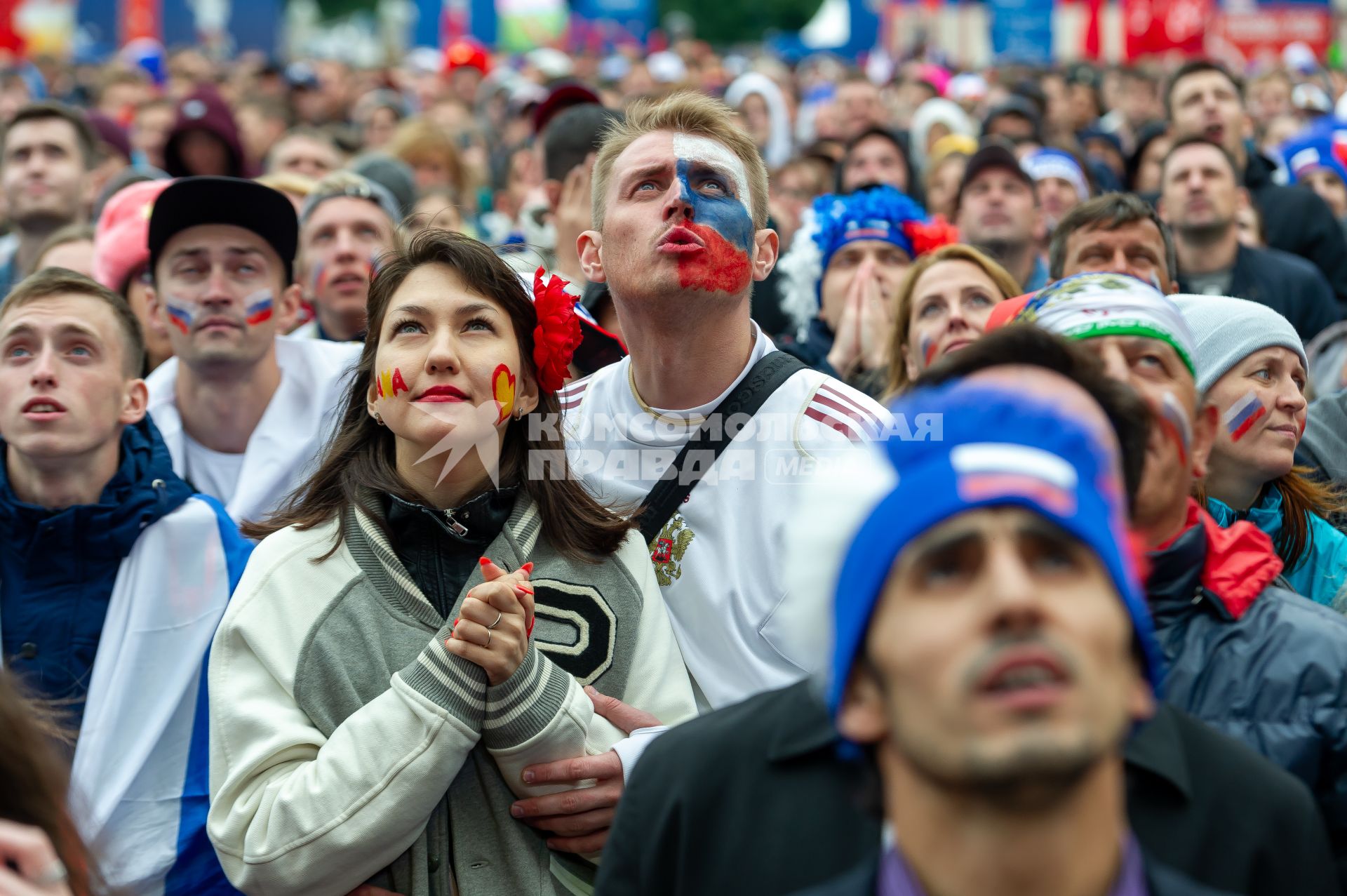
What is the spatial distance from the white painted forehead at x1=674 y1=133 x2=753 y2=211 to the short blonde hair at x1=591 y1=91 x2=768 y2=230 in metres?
0.02

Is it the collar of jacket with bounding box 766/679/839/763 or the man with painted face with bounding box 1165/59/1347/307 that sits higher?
the man with painted face with bounding box 1165/59/1347/307

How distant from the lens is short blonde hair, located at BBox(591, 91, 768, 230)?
Result: 379cm

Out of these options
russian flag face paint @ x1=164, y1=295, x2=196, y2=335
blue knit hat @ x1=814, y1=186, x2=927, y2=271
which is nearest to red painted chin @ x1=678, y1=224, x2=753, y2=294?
russian flag face paint @ x1=164, y1=295, x2=196, y2=335

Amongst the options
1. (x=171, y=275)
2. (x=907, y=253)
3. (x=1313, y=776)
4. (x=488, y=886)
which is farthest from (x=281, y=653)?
(x=907, y=253)

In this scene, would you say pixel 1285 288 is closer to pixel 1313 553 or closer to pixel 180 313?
pixel 1313 553

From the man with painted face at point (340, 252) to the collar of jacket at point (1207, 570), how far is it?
397 centimetres

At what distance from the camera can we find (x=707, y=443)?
342 cm

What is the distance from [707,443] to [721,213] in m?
0.65

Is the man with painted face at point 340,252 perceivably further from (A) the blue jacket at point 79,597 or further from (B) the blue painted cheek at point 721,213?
(B) the blue painted cheek at point 721,213

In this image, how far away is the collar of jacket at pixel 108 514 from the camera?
11.7 ft

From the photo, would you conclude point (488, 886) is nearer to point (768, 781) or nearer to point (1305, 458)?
point (768, 781)

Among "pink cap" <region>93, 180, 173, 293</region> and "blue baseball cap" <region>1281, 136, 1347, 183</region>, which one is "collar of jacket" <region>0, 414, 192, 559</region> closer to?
"pink cap" <region>93, 180, 173, 293</region>

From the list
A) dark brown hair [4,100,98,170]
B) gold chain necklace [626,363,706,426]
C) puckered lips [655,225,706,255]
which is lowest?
gold chain necklace [626,363,706,426]

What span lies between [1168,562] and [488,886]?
144 cm
